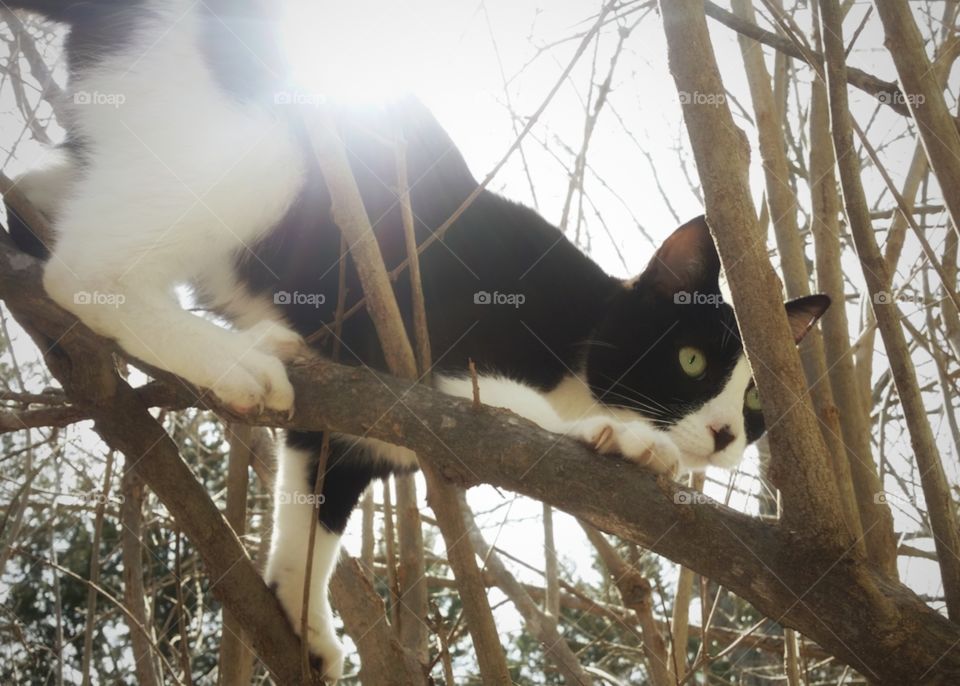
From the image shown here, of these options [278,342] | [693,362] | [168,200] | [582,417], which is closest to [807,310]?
A: [693,362]

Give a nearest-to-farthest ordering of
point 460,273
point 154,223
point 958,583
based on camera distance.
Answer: point 958,583 → point 154,223 → point 460,273

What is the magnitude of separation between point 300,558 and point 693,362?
1.45 metres

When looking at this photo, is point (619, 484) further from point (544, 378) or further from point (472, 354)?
point (544, 378)

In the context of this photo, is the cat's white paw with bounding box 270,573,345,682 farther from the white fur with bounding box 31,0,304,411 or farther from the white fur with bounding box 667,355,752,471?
the white fur with bounding box 667,355,752,471

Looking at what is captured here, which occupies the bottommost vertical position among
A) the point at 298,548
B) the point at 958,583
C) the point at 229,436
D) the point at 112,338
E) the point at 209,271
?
the point at 958,583

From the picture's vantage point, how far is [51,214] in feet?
8.54

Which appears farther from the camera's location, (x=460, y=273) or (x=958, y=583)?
(x=460, y=273)

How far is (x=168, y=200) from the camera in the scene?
2.25 meters

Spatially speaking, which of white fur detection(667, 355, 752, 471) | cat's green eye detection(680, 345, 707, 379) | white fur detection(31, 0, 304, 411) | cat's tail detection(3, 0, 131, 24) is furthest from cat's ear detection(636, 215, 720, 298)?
cat's tail detection(3, 0, 131, 24)

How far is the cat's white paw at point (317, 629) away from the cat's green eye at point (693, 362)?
1427 mm

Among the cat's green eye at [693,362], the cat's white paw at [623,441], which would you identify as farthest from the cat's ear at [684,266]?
the cat's white paw at [623,441]

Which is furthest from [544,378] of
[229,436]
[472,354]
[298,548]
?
[229,436]

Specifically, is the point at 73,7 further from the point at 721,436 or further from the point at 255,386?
the point at 721,436

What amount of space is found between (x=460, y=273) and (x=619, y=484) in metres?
1.41
